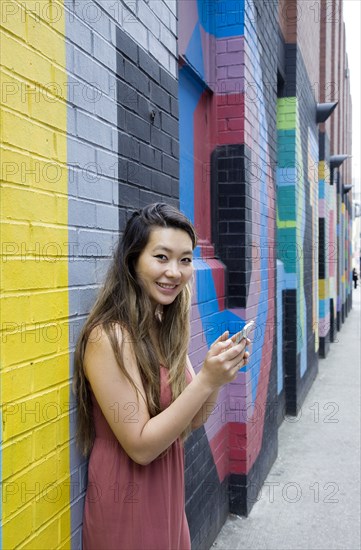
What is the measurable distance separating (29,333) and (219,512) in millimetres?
2727

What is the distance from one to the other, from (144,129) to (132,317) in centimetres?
106

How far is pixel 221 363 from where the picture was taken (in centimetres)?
175

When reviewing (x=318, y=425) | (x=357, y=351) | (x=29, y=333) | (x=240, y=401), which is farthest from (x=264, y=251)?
(x=357, y=351)

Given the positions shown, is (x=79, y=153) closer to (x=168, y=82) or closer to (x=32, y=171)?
(x=32, y=171)

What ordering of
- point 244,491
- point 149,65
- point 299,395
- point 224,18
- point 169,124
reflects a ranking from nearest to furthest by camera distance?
A: point 149,65, point 169,124, point 224,18, point 244,491, point 299,395

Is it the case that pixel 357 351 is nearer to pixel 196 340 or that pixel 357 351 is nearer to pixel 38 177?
pixel 196 340

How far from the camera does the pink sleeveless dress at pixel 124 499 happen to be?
188 centimetres

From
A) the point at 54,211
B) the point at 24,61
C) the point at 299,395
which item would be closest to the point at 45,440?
the point at 54,211

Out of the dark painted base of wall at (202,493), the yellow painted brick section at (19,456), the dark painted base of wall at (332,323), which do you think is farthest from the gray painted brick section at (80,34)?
the dark painted base of wall at (332,323)

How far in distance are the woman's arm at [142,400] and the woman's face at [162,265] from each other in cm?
26

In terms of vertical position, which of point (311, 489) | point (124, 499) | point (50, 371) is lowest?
point (311, 489)

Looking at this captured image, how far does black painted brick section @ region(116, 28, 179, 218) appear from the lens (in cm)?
235

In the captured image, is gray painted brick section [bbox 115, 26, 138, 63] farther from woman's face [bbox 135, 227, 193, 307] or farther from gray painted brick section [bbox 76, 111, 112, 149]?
woman's face [bbox 135, 227, 193, 307]

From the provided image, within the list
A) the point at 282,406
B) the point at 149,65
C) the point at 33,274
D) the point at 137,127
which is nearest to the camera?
the point at 33,274
